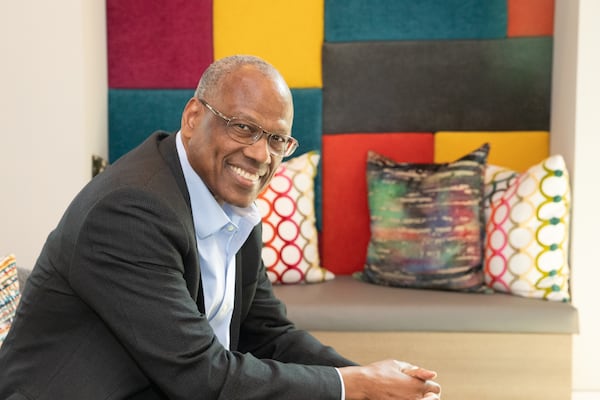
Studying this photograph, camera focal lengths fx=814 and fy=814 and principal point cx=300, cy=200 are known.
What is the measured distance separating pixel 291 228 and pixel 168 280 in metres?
1.99

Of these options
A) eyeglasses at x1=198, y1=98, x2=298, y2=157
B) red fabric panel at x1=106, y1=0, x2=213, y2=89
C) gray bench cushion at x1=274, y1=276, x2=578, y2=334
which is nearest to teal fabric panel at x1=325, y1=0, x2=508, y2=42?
red fabric panel at x1=106, y1=0, x2=213, y2=89

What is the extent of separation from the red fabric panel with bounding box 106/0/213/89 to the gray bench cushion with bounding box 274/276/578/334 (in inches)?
52.1

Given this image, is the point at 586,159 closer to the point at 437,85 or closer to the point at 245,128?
the point at 437,85

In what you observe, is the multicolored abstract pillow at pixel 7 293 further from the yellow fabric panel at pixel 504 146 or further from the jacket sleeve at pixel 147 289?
the yellow fabric panel at pixel 504 146

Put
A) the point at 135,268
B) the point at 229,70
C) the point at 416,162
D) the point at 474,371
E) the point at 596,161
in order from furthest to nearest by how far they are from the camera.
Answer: the point at 416,162, the point at 596,161, the point at 474,371, the point at 229,70, the point at 135,268

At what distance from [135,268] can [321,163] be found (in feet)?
7.69

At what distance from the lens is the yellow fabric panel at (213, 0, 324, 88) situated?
12.6ft

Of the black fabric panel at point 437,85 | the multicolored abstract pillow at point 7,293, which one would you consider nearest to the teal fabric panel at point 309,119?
the black fabric panel at point 437,85

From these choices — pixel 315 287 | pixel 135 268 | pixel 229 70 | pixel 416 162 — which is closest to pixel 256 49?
pixel 416 162

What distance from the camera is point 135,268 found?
62.6 inches

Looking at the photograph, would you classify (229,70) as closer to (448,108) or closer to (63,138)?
(63,138)

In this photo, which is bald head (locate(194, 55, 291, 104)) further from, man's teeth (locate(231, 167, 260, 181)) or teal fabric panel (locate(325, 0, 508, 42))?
teal fabric panel (locate(325, 0, 508, 42))

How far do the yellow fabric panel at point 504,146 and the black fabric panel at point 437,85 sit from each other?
0.12 feet

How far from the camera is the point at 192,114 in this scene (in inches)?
71.7
